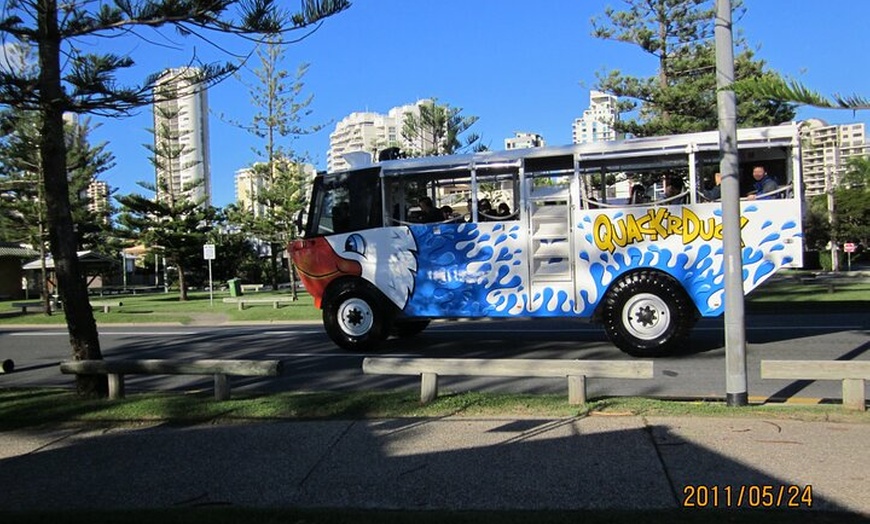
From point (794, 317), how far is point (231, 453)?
13272mm

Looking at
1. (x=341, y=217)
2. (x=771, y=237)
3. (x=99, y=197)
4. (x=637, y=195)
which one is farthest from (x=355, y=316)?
(x=99, y=197)

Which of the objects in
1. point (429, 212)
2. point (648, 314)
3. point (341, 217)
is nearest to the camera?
point (648, 314)

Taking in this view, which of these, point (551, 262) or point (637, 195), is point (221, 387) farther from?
point (637, 195)

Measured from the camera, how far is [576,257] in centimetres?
998

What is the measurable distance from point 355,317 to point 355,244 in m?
1.28

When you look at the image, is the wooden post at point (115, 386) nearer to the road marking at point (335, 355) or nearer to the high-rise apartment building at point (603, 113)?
the road marking at point (335, 355)

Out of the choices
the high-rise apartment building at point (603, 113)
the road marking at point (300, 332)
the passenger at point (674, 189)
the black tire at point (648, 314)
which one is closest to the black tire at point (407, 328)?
the road marking at point (300, 332)

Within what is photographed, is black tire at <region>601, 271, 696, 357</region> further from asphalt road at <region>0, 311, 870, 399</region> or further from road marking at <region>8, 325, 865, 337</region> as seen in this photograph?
road marking at <region>8, 325, 865, 337</region>

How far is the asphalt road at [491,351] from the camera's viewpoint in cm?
840

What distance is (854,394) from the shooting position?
6.26 meters

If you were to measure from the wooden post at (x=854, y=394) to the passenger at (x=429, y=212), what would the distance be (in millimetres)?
6427

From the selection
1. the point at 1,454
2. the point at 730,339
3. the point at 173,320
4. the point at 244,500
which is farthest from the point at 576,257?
the point at 173,320

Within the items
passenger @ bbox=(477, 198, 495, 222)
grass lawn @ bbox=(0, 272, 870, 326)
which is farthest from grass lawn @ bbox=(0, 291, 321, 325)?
passenger @ bbox=(477, 198, 495, 222)
